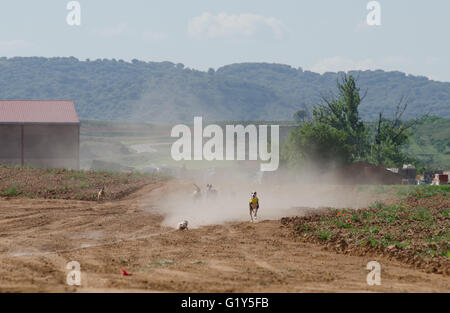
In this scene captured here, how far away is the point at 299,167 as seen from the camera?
6488cm

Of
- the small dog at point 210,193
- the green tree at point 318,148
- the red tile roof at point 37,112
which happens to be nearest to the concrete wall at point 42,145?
the red tile roof at point 37,112

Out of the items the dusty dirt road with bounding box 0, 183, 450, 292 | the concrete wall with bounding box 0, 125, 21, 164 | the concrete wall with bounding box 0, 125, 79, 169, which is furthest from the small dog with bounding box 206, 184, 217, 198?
the concrete wall with bounding box 0, 125, 21, 164

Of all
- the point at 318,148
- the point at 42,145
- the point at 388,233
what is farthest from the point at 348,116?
the point at 388,233

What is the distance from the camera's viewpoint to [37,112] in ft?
215

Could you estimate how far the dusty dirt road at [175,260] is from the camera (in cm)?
1373

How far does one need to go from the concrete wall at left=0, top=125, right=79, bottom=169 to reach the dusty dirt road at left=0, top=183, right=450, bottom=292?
3545 centimetres

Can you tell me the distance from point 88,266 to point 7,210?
18661 millimetres

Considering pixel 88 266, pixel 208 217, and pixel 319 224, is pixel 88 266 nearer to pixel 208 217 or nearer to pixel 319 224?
pixel 319 224

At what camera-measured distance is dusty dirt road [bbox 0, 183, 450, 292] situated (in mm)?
13727

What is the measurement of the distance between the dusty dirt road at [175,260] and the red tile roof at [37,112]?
120 feet

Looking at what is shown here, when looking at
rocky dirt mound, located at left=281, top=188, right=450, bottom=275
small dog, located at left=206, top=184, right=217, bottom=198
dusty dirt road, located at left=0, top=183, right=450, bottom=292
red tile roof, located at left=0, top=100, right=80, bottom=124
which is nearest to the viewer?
dusty dirt road, located at left=0, top=183, right=450, bottom=292

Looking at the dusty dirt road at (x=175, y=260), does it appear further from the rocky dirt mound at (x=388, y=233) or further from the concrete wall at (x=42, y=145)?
the concrete wall at (x=42, y=145)

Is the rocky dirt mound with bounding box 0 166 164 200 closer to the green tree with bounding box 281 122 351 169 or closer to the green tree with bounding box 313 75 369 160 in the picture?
the green tree with bounding box 281 122 351 169
